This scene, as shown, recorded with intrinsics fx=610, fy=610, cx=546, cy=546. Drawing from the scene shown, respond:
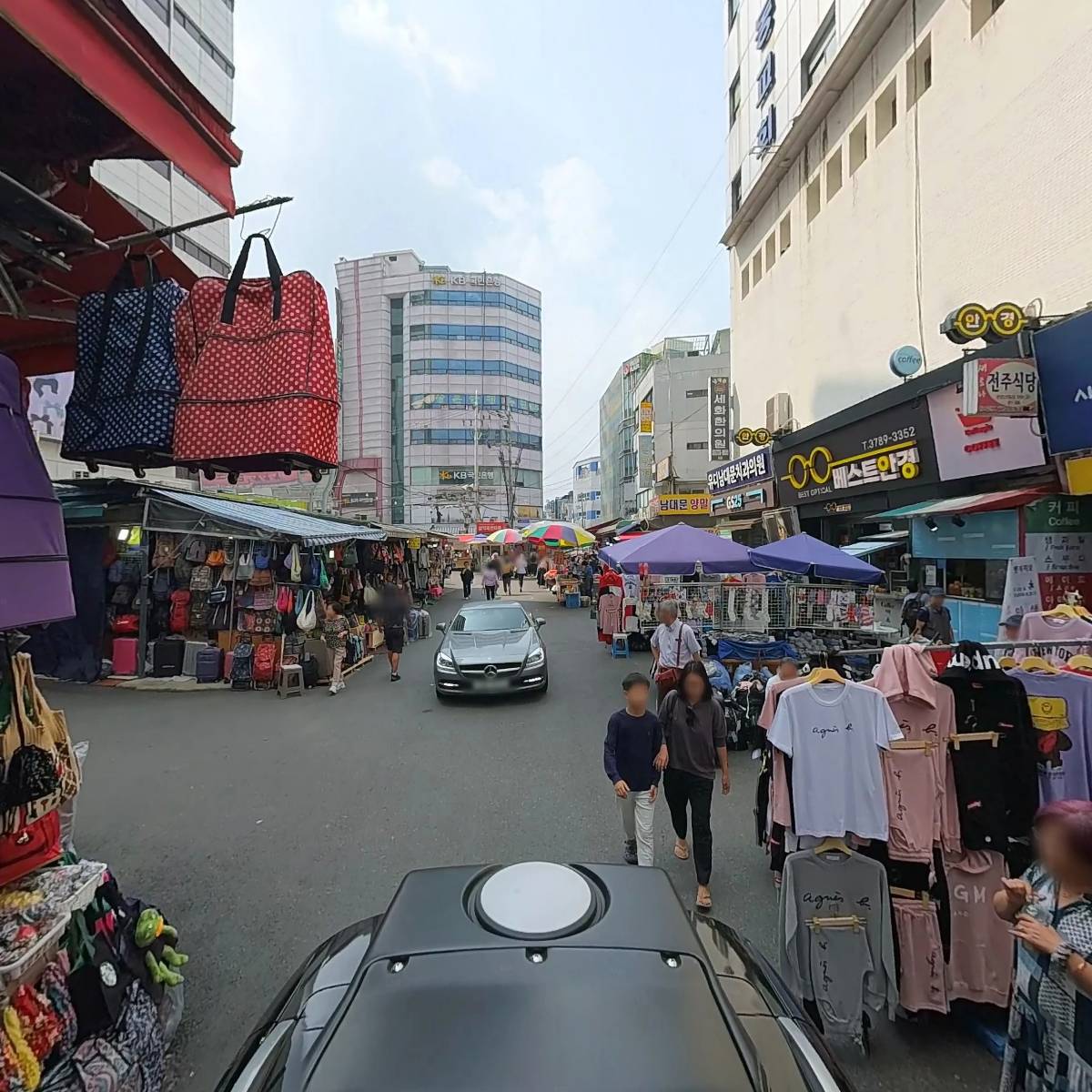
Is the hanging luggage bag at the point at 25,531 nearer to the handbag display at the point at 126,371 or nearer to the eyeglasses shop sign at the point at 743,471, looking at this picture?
the handbag display at the point at 126,371

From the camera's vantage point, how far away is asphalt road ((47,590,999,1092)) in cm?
324

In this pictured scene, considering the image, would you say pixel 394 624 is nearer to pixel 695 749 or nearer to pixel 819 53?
pixel 695 749

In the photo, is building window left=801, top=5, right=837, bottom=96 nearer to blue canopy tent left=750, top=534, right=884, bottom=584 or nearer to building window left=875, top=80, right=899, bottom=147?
building window left=875, top=80, right=899, bottom=147

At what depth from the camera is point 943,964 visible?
9.44 ft

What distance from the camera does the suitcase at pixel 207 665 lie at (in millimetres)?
10859

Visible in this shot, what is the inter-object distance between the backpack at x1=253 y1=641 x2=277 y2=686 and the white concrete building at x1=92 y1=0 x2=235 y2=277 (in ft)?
56.7

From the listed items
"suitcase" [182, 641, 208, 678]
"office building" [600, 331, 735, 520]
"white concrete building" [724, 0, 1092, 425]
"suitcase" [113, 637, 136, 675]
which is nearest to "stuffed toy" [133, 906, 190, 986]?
"suitcase" [182, 641, 208, 678]

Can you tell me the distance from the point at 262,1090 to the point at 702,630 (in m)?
8.59

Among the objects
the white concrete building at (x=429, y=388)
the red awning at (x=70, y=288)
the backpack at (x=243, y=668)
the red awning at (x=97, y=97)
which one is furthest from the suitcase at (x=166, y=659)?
the white concrete building at (x=429, y=388)

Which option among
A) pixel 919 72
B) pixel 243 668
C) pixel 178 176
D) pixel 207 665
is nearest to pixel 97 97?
pixel 243 668

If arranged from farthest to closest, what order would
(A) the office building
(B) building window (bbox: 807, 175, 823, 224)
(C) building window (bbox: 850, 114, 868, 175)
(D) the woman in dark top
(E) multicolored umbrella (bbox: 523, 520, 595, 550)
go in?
1. (A) the office building
2. (E) multicolored umbrella (bbox: 523, 520, 595, 550)
3. (B) building window (bbox: 807, 175, 823, 224)
4. (C) building window (bbox: 850, 114, 868, 175)
5. (D) the woman in dark top

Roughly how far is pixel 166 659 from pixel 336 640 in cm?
290

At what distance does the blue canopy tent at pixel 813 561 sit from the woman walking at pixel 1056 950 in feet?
22.2

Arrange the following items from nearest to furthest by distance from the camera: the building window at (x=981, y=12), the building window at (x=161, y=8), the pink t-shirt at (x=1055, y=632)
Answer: the pink t-shirt at (x=1055, y=632)
the building window at (x=981, y=12)
the building window at (x=161, y=8)
